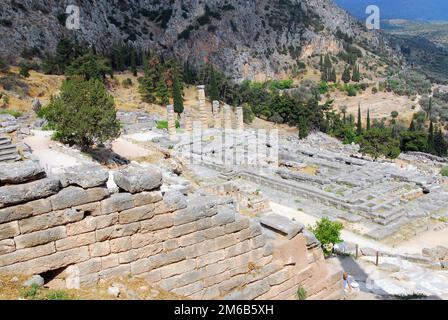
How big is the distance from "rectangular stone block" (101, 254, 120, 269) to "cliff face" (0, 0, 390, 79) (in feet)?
203

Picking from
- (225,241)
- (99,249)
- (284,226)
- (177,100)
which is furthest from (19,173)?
(177,100)

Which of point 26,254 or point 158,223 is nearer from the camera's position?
point 26,254

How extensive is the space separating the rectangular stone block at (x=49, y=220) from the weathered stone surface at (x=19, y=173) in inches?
21.6

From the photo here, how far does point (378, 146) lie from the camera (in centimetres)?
4416

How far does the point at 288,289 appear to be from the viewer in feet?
25.8

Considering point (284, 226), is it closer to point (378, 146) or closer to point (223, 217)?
point (223, 217)

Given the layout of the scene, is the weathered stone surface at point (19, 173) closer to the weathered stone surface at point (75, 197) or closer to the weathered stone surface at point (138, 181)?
the weathered stone surface at point (75, 197)

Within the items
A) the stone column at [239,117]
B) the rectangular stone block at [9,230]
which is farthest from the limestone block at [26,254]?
the stone column at [239,117]

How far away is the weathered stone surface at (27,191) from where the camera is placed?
5.65m

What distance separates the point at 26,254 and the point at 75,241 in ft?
2.11

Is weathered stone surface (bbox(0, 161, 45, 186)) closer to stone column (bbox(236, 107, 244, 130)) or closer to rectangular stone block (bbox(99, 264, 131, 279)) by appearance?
rectangular stone block (bbox(99, 264, 131, 279))

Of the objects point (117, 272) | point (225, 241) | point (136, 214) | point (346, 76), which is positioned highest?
point (346, 76)
